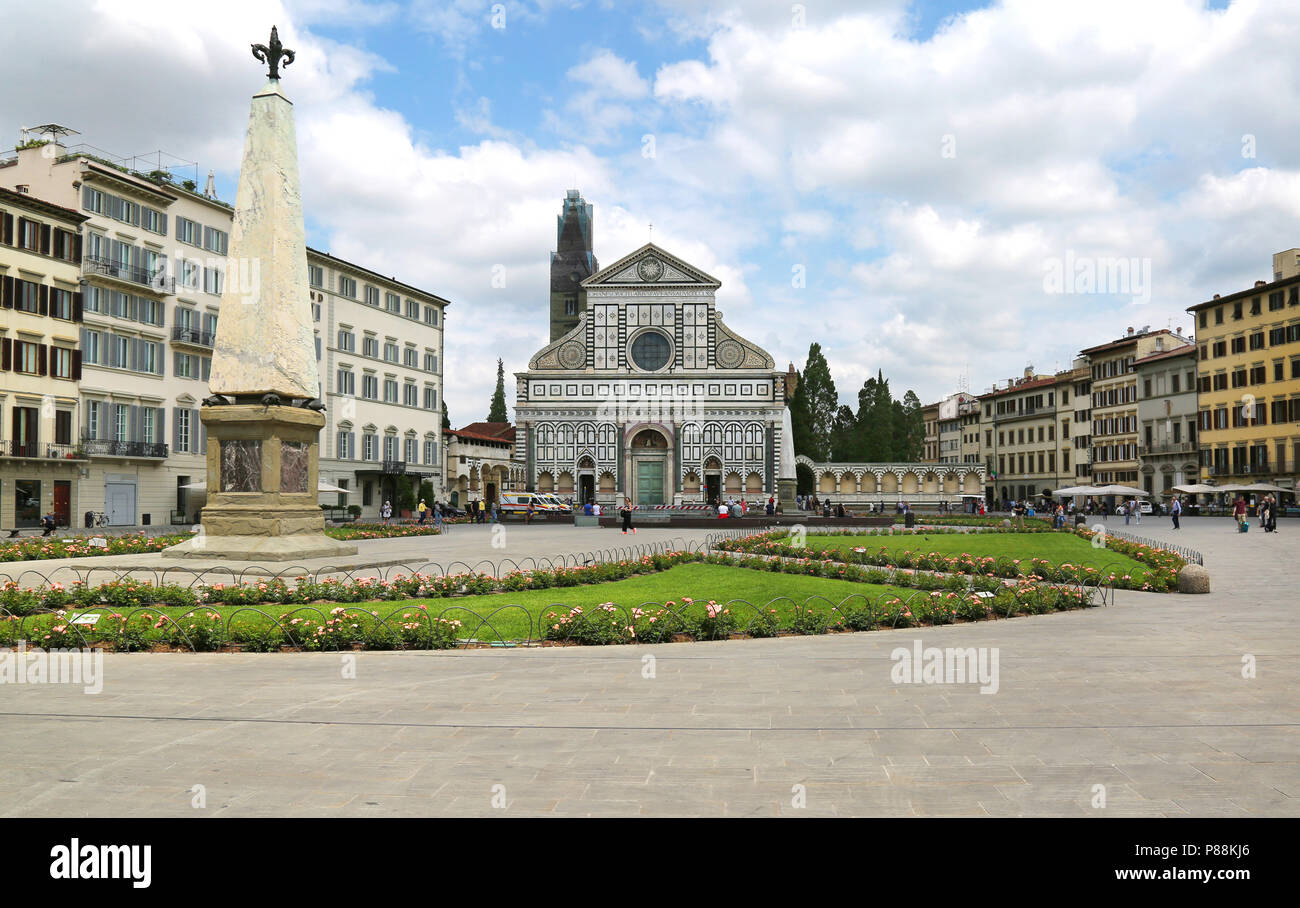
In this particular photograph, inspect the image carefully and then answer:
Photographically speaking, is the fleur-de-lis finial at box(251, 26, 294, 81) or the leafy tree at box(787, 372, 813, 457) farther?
the leafy tree at box(787, 372, 813, 457)

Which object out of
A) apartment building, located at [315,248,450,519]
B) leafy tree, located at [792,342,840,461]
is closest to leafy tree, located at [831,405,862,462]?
leafy tree, located at [792,342,840,461]

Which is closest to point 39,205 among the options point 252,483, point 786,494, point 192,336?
point 192,336

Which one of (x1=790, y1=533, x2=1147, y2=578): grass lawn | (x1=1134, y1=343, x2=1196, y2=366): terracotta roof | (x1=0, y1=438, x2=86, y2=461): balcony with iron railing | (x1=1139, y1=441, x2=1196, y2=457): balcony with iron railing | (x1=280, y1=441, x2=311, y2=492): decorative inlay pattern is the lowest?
(x1=790, y1=533, x2=1147, y2=578): grass lawn

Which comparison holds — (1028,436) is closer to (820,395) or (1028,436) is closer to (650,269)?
(820,395)

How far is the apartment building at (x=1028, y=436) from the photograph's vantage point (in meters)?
90.2

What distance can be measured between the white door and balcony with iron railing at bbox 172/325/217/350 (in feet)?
25.5

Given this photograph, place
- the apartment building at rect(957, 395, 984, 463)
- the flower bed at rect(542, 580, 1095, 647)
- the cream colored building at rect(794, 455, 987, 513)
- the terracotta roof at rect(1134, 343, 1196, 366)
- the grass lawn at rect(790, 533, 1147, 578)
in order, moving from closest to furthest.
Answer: the flower bed at rect(542, 580, 1095, 647)
the grass lawn at rect(790, 533, 1147, 578)
the terracotta roof at rect(1134, 343, 1196, 366)
the cream colored building at rect(794, 455, 987, 513)
the apartment building at rect(957, 395, 984, 463)

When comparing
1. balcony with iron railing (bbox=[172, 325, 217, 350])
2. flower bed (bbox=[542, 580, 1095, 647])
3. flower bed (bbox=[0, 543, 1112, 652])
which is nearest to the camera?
flower bed (bbox=[0, 543, 1112, 652])

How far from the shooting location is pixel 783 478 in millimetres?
77688

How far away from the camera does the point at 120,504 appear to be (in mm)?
45938

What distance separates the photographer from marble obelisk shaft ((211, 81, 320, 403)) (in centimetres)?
2078

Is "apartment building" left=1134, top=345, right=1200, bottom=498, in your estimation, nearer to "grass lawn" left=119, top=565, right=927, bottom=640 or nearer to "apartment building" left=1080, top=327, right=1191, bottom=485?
"apartment building" left=1080, top=327, right=1191, bottom=485

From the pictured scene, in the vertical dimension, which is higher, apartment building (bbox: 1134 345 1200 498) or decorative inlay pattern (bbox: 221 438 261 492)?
apartment building (bbox: 1134 345 1200 498)
